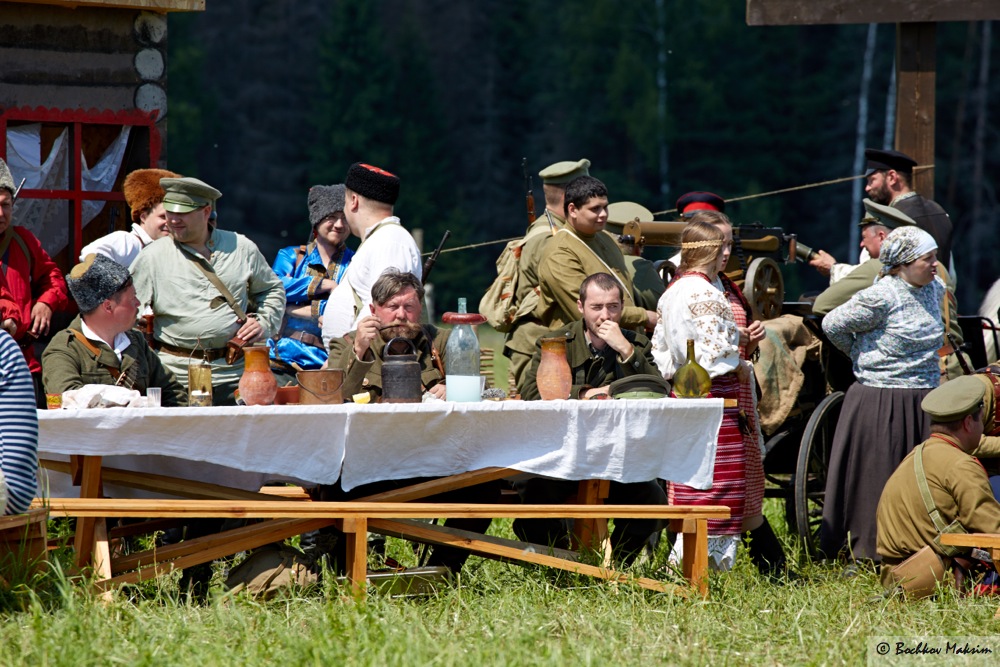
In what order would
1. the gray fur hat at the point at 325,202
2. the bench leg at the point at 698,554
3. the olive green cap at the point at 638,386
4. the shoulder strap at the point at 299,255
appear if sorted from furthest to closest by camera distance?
the shoulder strap at the point at 299,255 < the gray fur hat at the point at 325,202 < the olive green cap at the point at 638,386 < the bench leg at the point at 698,554

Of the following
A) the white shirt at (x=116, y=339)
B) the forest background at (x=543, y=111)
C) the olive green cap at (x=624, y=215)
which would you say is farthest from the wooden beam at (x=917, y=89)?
the forest background at (x=543, y=111)

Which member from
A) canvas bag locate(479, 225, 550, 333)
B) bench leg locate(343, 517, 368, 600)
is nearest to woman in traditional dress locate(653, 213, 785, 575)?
canvas bag locate(479, 225, 550, 333)

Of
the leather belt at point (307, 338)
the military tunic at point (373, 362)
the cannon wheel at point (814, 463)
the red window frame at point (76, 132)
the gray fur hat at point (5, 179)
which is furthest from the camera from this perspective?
the leather belt at point (307, 338)

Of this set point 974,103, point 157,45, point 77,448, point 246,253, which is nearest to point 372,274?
point 246,253

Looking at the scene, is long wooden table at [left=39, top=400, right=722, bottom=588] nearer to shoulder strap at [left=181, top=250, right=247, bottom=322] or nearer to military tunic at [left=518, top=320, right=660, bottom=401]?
military tunic at [left=518, top=320, right=660, bottom=401]

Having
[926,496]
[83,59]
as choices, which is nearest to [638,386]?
[926,496]

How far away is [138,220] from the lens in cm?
627

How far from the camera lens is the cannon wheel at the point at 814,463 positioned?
584 cm

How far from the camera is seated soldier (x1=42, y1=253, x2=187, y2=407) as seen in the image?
4.73 meters

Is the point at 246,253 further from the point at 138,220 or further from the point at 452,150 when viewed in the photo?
the point at 452,150

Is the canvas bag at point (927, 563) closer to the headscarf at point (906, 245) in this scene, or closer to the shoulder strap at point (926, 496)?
the shoulder strap at point (926, 496)

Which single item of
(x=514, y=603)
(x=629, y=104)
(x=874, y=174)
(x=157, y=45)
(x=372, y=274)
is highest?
(x=629, y=104)

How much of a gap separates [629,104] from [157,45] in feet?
92.7

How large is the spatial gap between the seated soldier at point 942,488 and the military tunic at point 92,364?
9.43ft
